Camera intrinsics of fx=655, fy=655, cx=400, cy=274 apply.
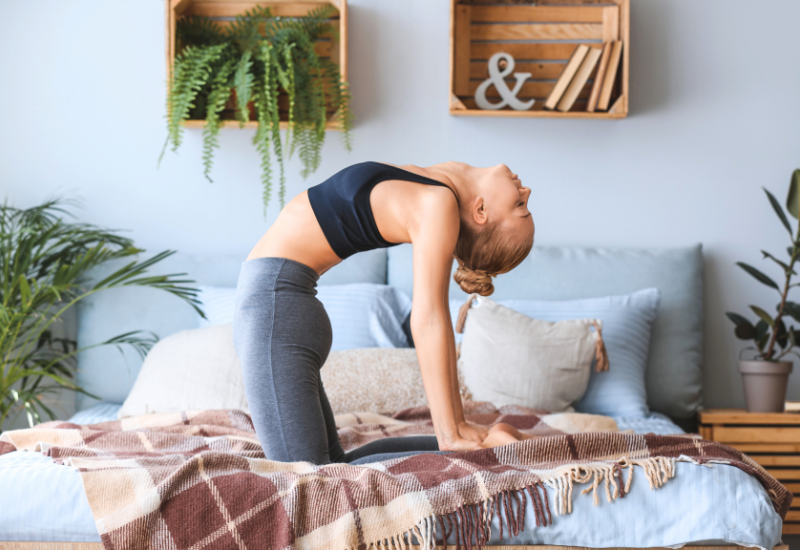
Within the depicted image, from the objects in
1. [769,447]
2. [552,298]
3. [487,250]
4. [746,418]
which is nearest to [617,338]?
[552,298]

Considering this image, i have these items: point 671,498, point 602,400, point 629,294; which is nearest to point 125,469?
point 671,498

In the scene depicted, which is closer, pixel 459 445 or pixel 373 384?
pixel 459 445

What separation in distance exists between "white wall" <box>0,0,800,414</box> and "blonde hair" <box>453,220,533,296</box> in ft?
4.46

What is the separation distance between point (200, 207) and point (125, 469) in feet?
5.73

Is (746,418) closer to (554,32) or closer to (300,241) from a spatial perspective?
(554,32)

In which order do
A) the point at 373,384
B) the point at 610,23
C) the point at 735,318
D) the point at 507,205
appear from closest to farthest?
the point at 507,205 < the point at 373,384 < the point at 735,318 < the point at 610,23

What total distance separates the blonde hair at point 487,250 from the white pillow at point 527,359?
757mm

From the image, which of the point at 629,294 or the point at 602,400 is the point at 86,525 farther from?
the point at 629,294

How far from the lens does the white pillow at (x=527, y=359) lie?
2.09 metres

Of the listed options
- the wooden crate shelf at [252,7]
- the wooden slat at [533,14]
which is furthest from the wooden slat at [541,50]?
the wooden crate shelf at [252,7]

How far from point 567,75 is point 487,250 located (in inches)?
56.7

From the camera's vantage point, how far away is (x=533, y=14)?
2.66 m

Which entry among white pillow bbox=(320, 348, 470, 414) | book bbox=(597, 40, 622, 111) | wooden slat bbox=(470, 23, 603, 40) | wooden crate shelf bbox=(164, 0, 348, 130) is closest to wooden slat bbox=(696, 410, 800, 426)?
white pillow bbox=(320, 348, 470, 414)

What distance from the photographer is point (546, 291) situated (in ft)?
8.23
